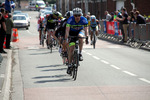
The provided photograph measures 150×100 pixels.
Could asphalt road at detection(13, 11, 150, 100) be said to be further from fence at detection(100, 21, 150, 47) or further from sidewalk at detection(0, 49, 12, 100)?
fence at detection(100, 21, 150, 47)

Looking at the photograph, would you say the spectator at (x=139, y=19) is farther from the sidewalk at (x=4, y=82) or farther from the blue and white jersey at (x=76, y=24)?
the blue and white jersey at (x=76, y=24)

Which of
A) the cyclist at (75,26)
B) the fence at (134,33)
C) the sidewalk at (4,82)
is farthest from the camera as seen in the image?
the fence at (134,33)

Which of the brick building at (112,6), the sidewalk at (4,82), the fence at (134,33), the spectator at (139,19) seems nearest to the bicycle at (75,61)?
the sidewalk at (4,82)

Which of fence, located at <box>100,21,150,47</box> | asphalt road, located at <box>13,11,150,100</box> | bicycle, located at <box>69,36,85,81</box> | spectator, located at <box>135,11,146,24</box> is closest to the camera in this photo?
asphalt road, located at <box>13,11,150,100</box>

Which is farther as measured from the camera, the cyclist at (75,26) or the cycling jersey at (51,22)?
the cycling jersey at (51,22)

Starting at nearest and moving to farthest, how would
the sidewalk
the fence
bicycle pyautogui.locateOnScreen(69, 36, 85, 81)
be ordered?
the sidewalk → bicycle pyautogui.locateOnScreen(69, 36, 85, 81) → the fence

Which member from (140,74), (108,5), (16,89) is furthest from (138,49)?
(108,5)

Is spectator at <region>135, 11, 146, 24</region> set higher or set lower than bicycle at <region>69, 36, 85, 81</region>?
higher

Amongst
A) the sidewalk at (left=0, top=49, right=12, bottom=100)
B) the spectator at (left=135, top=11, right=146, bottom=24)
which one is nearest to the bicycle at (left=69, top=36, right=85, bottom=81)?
the sidewalk at (left=0, top=49, right=12, bottom=100)

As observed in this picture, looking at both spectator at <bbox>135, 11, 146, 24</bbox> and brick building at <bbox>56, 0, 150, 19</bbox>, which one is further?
brick building at <bbox>56, 0, 150, 19</bbox>

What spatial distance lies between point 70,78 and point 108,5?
1509 inches

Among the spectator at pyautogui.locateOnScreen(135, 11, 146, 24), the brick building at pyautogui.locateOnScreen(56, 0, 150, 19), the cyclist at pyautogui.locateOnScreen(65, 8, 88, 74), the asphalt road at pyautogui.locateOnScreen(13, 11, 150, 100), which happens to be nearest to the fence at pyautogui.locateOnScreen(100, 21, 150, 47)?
the spectator at pyautogui.locateOnScreen(135, 11, 146, 24)

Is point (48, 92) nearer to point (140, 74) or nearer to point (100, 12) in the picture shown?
point (140, 74)

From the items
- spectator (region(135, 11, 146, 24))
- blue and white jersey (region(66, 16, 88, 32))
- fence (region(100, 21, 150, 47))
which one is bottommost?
fence (region(100, 21, 150, 47))
